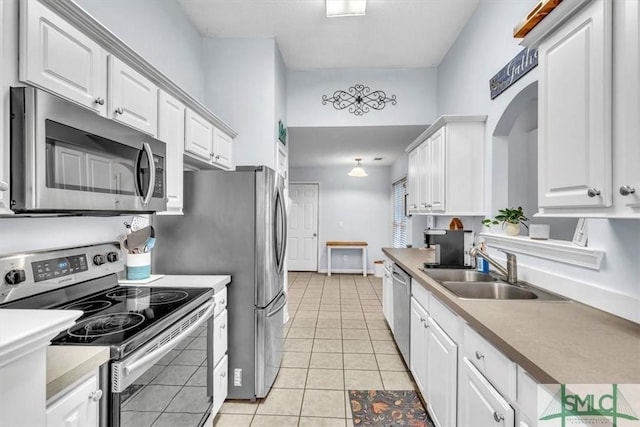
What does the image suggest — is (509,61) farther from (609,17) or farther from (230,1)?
(230,1)

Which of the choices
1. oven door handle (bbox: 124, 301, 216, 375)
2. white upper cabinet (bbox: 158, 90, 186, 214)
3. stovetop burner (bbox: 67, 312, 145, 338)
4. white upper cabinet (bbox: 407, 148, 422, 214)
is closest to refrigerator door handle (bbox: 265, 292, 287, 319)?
oven door handle (bbox: 124, 301, 216, 375)

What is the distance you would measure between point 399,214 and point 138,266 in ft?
18.2

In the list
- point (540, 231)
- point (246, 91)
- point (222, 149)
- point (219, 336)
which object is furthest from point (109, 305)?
point (246, 91)

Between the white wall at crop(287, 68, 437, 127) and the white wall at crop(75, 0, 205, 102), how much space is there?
1.21 metres

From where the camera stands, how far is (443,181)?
2.81 meters

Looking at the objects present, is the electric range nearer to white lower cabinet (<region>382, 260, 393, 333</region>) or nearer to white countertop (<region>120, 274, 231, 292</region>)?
white countertop (<region>120, 274, 231, 292</region>)

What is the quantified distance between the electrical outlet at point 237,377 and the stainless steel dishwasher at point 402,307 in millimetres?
1298

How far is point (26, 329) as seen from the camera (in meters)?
0.63

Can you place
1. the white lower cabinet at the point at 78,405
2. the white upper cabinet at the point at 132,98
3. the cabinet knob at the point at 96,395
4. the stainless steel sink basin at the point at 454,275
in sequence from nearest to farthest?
1. the white lower cabinet at the point at 78,405
2. the cabinet knob at the point at 96,395
3. the white upper cabinet at the point at 132,98
4. the stainless steel sink basin at the point at 454,275

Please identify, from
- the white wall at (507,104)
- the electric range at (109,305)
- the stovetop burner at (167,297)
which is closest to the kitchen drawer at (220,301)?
the electric range at (109,305)

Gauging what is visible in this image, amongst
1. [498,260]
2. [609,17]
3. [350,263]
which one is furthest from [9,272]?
[350,263]

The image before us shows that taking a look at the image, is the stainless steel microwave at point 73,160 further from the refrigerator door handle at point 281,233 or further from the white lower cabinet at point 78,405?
the refrigerator door handle at point 281,233

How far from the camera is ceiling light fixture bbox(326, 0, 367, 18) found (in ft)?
8.47

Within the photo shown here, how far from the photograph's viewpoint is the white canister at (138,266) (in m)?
1.94
